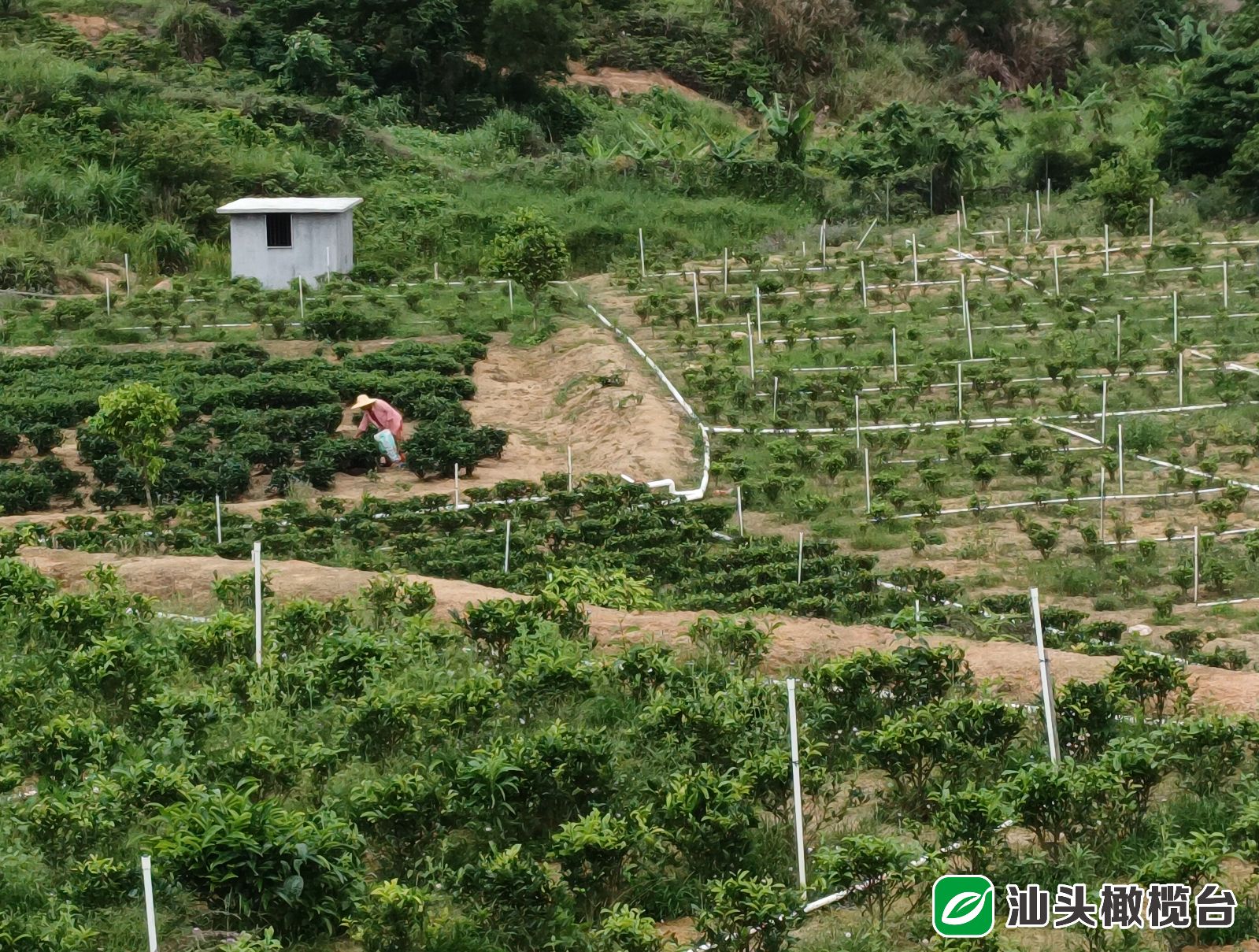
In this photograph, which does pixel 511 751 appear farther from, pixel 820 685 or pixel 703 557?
pixel 703 557

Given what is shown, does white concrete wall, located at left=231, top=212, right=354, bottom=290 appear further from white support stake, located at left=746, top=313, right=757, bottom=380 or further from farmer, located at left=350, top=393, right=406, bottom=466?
farmer, located at left=350, top=393, right=406, bottom=466

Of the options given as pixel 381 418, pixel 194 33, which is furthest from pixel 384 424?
pixel 194 33

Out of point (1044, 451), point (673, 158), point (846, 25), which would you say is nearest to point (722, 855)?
point (1044, 451)

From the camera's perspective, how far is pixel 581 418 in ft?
68.4

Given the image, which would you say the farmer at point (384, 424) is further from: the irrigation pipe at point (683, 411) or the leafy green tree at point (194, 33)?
the leafy green tree at point (194, 33)

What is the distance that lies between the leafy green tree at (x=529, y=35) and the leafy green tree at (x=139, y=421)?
72.6 feet

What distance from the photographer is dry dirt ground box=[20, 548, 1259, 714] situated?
35.8 feet

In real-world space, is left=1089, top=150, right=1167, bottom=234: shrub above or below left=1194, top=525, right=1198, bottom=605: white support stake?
above

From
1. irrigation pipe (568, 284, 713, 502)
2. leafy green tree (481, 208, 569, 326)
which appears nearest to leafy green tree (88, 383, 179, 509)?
irrigation pipe (568, 284, 713, 502)

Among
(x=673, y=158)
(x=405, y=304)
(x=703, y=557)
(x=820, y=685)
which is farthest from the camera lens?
(x=673, y=158)

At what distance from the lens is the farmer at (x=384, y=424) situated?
750 inches

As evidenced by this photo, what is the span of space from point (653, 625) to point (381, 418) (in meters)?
7.94

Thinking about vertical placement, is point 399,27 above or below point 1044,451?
above

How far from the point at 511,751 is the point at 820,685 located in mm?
2255
